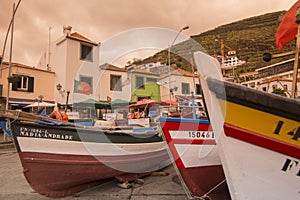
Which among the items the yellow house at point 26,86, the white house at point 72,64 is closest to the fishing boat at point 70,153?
the yellow house at point 26,86

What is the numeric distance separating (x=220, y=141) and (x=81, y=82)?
592 inches

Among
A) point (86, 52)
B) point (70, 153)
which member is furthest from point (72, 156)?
point (86, 52)

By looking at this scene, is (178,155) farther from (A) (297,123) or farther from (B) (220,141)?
(A) (297,123)

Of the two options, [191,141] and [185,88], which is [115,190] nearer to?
[191,141]

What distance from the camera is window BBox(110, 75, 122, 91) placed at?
1836 cm

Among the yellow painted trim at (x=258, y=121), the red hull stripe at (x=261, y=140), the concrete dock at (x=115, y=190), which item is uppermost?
the yellow painted trim at (x=258, y=121)

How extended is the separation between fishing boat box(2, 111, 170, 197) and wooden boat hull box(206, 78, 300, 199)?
2555 millimetres

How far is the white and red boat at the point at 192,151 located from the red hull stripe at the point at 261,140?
148cm

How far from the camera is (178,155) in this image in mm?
3863

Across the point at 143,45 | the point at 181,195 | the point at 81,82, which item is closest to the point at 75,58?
the point at 81,82

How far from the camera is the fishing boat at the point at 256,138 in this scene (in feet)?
7.21

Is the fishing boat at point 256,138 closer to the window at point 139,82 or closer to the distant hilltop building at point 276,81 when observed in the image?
the distant hilltop building at point 276,81

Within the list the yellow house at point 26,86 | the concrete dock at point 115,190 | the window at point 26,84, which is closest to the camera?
the concrete dock at point 115,190

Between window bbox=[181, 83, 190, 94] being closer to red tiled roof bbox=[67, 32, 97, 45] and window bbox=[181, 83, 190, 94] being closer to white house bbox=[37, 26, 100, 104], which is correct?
white house bbox=[37, 26, 100, 104]
